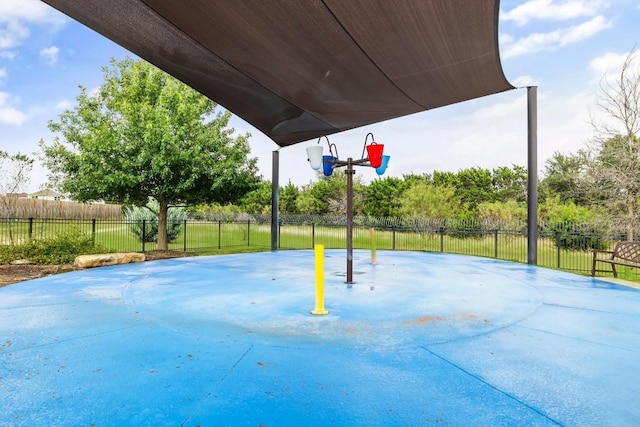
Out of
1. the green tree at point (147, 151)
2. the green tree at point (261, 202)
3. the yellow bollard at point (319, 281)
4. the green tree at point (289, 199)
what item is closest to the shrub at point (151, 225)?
the green tree at point (147, 151)

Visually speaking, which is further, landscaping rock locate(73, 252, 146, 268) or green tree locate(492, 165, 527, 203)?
green tree locate(492, 165, 527, 203)

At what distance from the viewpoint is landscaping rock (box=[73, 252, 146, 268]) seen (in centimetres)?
927

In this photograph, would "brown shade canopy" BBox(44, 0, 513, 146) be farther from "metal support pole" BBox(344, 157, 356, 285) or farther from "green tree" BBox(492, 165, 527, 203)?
"green tree" BBox(492, 165, 527, 203)

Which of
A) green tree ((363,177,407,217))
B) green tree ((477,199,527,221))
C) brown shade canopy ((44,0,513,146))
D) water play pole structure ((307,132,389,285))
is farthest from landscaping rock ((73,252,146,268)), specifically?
green tree ((363,177,407,217))

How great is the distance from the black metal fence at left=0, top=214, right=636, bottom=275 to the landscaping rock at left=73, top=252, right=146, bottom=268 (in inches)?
75.8

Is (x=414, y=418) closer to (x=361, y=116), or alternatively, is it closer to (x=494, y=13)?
(x=494, y=13)

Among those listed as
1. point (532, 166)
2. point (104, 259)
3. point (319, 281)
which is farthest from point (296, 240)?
point (319, 281)

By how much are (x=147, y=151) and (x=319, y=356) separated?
10.2 metres

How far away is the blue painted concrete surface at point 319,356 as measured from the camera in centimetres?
242

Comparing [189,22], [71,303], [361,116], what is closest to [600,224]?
[361,116]

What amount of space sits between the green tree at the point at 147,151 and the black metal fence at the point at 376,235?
148cm

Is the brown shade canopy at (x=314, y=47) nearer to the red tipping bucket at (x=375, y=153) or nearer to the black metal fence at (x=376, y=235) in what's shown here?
the red tipping bucket at (x=375, y=153)

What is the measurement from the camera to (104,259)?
9719mm

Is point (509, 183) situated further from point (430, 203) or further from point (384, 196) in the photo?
point (384, 196)
